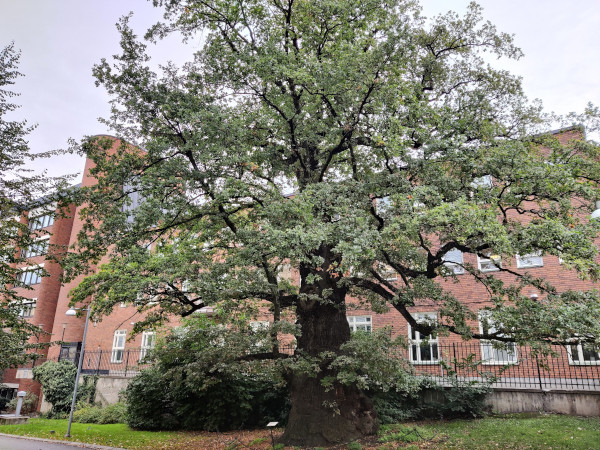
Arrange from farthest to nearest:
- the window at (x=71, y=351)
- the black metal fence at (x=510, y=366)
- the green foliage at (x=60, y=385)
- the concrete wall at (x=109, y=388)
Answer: the window at (x=71, y=351) < the green foliage at (x=60, y=385) < the concrete wall at (x=109, y=388) < the black metal fence at (x=510, y=366)

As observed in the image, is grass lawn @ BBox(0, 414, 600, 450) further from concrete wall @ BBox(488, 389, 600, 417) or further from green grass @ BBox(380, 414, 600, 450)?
concrete wall @ BBox(488, 389, 600, 417)

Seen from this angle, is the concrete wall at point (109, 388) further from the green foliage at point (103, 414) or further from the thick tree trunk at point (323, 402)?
the thick tree trunk at point (323, 402)

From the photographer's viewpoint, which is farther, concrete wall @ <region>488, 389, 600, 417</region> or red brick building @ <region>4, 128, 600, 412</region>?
red brick building @ <region>4, 128, 600, 412</region>

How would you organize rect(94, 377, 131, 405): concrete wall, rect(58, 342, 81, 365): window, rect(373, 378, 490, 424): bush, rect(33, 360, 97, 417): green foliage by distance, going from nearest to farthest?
1. rect(373, 378, 490, 424): bush
2. rect(94, 377, 131, 405): concrete wall
3. rect(33, 360, 97, 417): green foliage
4. rect(58, 342, 81, 365): window

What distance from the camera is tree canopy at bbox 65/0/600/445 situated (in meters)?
9.20

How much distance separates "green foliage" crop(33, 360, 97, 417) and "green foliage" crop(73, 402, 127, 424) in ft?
8.56

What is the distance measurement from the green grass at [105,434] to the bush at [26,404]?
461 inches

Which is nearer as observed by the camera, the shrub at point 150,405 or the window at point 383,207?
the window at point 383,207

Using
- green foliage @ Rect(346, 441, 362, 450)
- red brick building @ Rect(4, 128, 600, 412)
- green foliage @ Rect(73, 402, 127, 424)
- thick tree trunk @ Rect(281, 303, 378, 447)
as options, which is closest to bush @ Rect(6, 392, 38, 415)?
red brick building @ Rect(4, 128, 600, 412)

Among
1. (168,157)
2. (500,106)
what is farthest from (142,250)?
(500,106)

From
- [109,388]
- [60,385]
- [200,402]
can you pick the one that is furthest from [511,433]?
[60,385]

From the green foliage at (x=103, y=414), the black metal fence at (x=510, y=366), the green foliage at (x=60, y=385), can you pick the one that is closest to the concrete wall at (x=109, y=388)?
the green foliage at (x=60, y=385)

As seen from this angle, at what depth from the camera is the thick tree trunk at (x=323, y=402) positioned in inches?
444

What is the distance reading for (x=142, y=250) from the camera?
11000 mm
